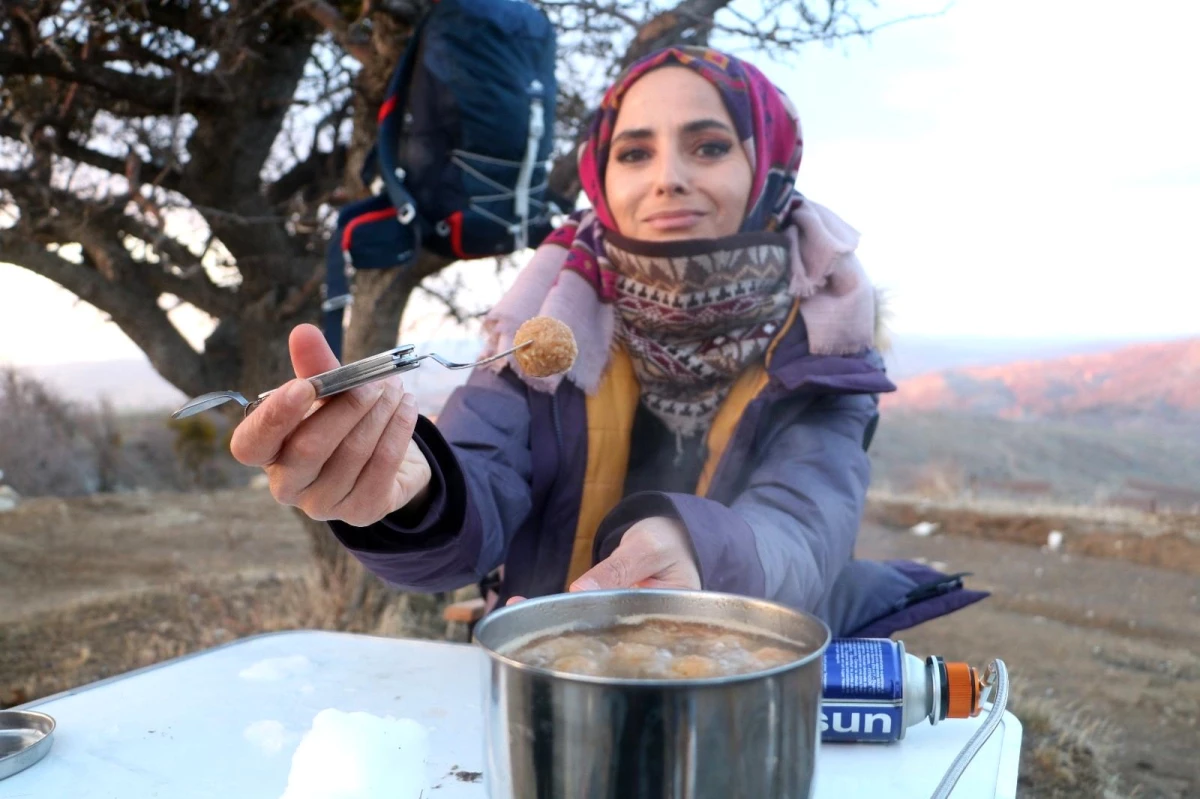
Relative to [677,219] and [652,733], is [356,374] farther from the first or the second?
[677,219]

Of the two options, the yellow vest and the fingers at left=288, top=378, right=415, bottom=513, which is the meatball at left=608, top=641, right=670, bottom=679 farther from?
the yellow vest

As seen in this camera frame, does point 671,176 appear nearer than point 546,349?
No

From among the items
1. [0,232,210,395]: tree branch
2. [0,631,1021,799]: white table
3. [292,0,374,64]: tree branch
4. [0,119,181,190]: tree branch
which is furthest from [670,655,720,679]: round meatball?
[0,232,210,395]: tree branch

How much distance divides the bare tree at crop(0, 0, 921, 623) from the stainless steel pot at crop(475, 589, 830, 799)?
2569mm

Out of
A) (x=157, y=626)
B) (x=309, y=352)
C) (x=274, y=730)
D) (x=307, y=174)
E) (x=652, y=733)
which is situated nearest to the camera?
(x=652, y=733)

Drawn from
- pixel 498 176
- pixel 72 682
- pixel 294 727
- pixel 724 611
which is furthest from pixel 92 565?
pixel 724 611

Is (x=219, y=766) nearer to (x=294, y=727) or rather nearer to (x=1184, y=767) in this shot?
(x=294, y=727)

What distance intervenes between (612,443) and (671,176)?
52 centimetres

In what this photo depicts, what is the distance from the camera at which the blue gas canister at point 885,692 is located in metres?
1.15

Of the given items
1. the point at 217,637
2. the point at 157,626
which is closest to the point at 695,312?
the point at 217,637

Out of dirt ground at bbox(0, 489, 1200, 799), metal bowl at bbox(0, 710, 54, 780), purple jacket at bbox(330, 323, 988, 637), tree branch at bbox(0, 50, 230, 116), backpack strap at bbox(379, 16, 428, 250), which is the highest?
tree branch at bbox(0, 50, 230, 116)

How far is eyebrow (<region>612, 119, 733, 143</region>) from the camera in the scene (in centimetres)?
177

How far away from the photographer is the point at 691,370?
1.88 m

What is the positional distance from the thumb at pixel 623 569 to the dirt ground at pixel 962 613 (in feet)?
6.29
